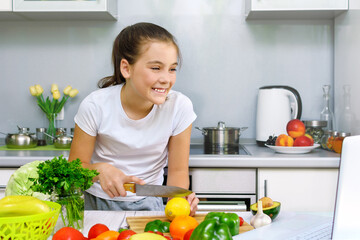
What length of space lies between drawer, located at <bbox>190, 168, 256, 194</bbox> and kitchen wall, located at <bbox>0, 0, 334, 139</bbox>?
0.59 metres

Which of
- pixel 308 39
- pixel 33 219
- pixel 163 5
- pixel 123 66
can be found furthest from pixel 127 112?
pixel 308 39

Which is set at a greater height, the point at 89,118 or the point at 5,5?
the point at 5,5

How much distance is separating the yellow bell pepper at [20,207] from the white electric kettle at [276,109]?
1.60 m

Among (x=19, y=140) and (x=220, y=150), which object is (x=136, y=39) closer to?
(x=220, y=150)

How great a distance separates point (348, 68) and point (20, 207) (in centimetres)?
183

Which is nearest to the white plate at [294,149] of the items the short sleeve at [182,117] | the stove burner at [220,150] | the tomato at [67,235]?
the stove burner at [220,150]

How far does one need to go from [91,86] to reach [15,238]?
5.81 feet

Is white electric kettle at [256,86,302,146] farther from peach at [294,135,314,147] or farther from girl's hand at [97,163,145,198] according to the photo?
girl's hand at [97,163,145,198]

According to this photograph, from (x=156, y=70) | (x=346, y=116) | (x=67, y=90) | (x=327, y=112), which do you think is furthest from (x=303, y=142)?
(x=67, y=90)

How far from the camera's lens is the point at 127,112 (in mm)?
1608

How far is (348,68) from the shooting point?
2195 millimetres

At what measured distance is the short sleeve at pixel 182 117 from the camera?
5.27ft

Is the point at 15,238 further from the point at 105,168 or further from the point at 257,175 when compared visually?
the point at 257,175

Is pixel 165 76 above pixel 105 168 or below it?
above
